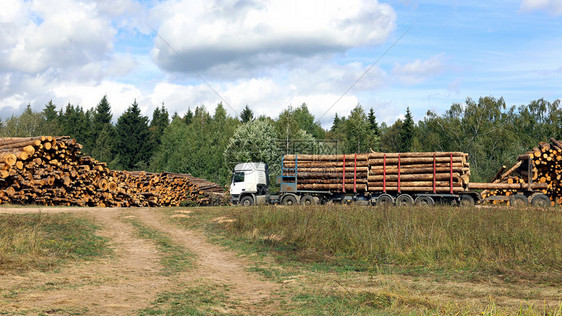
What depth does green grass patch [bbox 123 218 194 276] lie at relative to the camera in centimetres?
925

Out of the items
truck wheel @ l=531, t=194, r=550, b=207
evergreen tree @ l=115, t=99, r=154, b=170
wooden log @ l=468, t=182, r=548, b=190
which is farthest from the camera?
evergreen tree @ l=115, t=99, r=154, b=170

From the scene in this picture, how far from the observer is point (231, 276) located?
8.59 metres

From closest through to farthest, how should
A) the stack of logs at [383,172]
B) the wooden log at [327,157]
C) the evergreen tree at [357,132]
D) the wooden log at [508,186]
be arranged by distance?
the stack of logs at [383,172] < the wooden log at [508,186] < the wooden log at [327,157] < the evergreen tree at [357,132]

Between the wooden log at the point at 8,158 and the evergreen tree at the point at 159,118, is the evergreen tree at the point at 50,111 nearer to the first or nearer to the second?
the evergreen tree at the point at 159,118

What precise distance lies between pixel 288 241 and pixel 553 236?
634cm

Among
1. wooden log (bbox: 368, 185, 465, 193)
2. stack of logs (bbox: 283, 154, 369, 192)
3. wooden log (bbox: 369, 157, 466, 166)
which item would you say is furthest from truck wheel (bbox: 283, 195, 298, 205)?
wooden log (bbox: 369, 157, 466, 166)

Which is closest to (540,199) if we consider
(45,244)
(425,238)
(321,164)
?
(321,164)

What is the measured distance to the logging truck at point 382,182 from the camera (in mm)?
24188

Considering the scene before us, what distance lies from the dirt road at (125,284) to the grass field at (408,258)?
1.89 feet

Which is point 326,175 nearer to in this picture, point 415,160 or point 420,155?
point 415,160

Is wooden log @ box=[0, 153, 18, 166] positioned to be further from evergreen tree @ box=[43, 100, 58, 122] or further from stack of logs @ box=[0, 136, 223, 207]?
evergreen tree @ box=[43, 100, 58, 122]

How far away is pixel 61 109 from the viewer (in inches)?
3903

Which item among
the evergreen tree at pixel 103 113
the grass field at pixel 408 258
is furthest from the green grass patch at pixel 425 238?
the evergreen tree at pixel 103 113

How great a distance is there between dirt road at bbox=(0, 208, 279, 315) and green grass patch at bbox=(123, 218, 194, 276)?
0.20 metres
